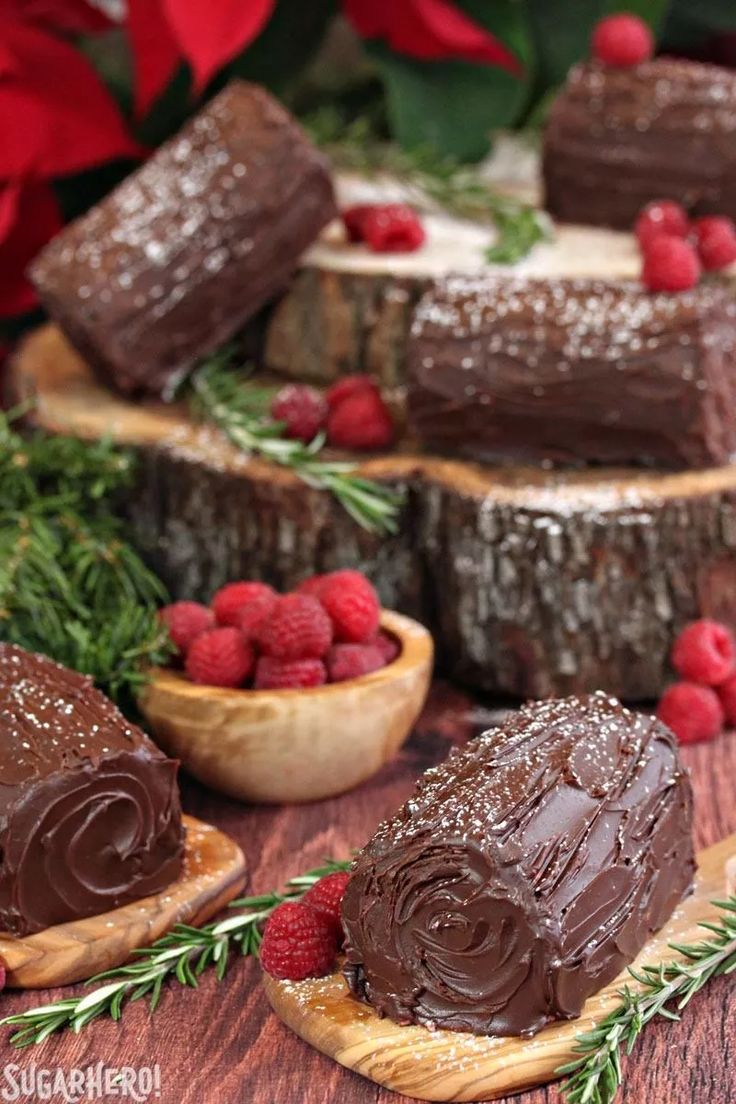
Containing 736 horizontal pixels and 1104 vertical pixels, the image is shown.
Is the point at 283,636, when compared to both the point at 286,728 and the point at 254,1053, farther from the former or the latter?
the point at 254,1053

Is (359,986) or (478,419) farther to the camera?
(478,419)

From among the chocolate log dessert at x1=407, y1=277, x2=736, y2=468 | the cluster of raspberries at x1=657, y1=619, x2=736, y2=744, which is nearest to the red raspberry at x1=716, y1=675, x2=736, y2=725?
the cluster of raspberries at x1=657, y1=619, x2=736, y2=744

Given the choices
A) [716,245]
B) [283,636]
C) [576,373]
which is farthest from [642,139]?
[283,636]

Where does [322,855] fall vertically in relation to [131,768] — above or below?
below

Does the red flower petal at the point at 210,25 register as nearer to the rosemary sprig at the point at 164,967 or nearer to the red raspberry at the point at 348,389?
the red raspberry at the point at 348,389

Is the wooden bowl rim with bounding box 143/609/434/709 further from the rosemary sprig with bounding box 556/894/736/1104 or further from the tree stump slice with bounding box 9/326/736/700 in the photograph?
the rosemary sprig with bounding box 556/894/736/1104

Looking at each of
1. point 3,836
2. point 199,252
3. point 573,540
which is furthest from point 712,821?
point 199,252

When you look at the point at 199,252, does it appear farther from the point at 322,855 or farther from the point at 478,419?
the point at 322,855
